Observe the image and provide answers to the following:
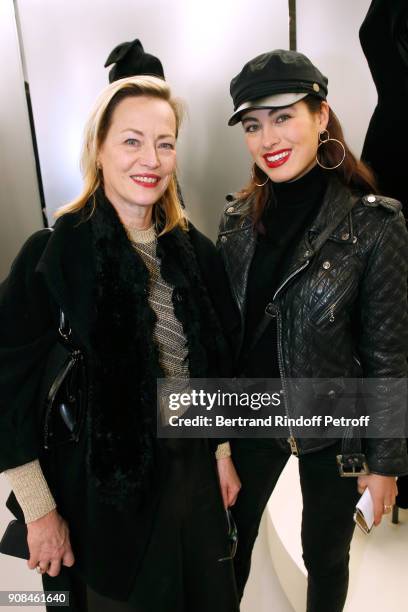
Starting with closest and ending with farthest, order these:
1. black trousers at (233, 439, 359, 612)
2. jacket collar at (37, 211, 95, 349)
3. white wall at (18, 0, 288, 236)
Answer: jacket collar at (37, 211, 95, 349) < black trousers at (233, 439, 359, 612) < white wall at (18, 0, 288, 236)

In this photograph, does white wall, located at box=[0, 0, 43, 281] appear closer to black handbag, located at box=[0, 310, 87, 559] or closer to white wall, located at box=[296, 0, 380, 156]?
white wall, located at box=[296, 0, 380, 156]

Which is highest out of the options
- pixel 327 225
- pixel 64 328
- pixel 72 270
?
pixel 327 225

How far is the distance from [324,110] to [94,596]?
1325 mm

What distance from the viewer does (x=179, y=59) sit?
1.91 meters

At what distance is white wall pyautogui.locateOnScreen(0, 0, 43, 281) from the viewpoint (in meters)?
2.12

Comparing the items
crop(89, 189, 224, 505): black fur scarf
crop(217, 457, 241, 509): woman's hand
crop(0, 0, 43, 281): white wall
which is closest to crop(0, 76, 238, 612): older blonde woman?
crop(89, 189, 224, 505): black fur scarf

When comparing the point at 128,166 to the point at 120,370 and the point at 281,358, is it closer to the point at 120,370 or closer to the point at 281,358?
the point at 120,370

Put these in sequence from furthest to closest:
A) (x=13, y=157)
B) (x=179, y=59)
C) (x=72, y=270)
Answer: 1. (x=13, y=157)
2. (x=179, y=59)
3. (x=72, y=270)

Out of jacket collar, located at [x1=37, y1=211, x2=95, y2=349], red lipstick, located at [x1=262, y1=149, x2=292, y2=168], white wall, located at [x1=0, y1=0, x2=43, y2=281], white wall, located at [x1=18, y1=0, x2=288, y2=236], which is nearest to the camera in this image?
jacket collar, located at [x1=37, y1=211, x2=95, y2=349]

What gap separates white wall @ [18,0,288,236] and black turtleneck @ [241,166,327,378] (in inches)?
30.4

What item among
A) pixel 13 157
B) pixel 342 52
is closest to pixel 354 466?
pixel 342 52

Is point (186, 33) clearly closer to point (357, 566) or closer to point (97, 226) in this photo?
point (97, 226)

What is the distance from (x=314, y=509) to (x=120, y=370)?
710 mm

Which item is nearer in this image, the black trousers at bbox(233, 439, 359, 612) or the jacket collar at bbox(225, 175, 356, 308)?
the jacket collar at bbox(225, 175, 356, 308)
